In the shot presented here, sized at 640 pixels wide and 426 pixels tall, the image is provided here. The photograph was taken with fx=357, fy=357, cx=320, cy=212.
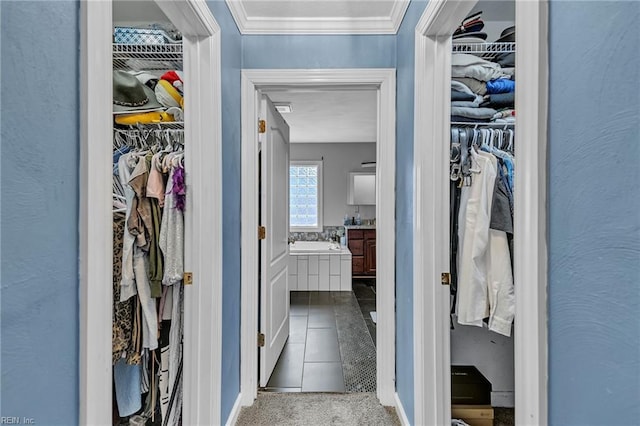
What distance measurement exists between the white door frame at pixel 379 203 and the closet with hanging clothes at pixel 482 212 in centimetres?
40

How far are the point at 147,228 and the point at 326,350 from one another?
81.6 inches

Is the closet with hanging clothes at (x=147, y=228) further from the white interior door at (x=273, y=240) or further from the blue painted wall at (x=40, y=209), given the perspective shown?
the blue painted wall at (x=40, y=209)

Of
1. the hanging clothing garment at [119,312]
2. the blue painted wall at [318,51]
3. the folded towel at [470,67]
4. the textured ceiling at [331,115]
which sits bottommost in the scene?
the hanging clothing garment at [119,312]

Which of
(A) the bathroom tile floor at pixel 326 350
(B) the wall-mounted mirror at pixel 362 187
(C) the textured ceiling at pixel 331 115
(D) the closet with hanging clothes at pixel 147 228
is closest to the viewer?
(D) the closet with hanging clothes at pixel 147 228

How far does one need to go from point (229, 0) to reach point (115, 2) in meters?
0.65

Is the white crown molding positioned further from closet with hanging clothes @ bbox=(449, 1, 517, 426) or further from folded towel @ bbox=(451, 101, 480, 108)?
folded towel @ bbox=(451, 101, 480, 108)

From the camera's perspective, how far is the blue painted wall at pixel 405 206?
1905mm

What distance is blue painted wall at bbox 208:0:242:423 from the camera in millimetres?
1932

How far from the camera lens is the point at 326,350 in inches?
128

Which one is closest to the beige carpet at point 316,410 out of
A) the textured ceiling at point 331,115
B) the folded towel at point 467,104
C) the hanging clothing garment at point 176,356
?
the hanging clothing garment at point 176,356

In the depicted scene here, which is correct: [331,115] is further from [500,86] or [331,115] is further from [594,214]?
[594,214]

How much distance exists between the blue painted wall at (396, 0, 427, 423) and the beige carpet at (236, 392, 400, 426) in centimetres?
21

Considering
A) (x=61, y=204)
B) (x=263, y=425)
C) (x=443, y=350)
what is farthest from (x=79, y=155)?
(x=263, y=425)

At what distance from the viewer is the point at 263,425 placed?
2115mm
